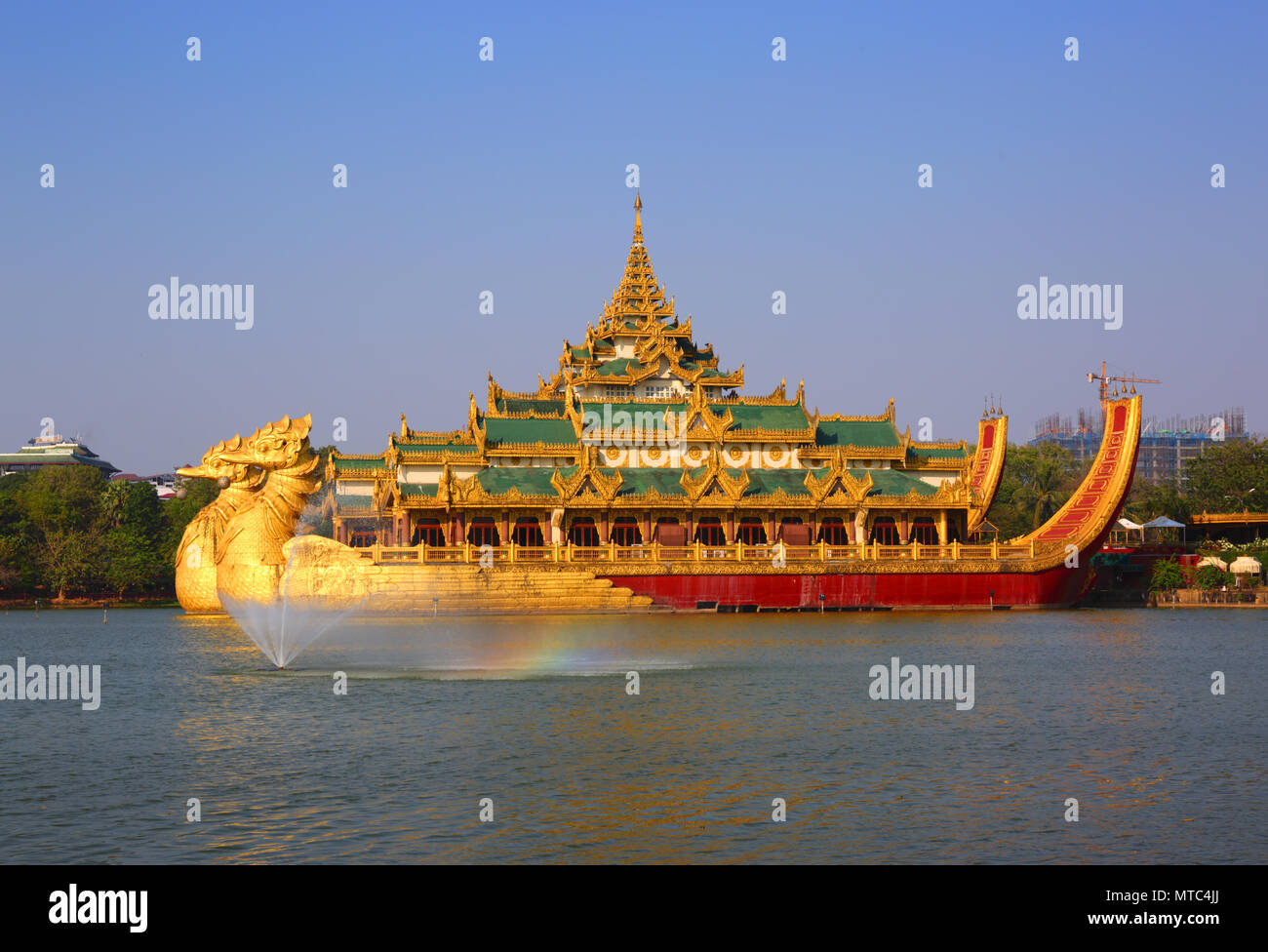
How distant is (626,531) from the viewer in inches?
2751

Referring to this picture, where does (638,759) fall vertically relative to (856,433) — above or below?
below

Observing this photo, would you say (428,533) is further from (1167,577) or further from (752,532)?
(1167,577)

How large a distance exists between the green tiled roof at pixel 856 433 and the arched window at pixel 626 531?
39.4 feet

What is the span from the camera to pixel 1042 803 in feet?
66.6

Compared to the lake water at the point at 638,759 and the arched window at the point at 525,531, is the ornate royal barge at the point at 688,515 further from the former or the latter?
the lake water at the point at 638,759

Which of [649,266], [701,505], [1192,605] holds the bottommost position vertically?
[1192,605]

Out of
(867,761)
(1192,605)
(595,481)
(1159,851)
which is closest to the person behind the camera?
(1159,851)

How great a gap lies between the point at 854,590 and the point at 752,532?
750 centimetres

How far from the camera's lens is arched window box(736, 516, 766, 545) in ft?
232

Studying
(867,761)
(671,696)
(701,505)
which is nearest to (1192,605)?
(701,505)

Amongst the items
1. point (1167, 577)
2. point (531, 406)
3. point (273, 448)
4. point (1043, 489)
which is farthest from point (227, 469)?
point (1043, 489)

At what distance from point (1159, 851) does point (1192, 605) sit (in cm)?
6114
